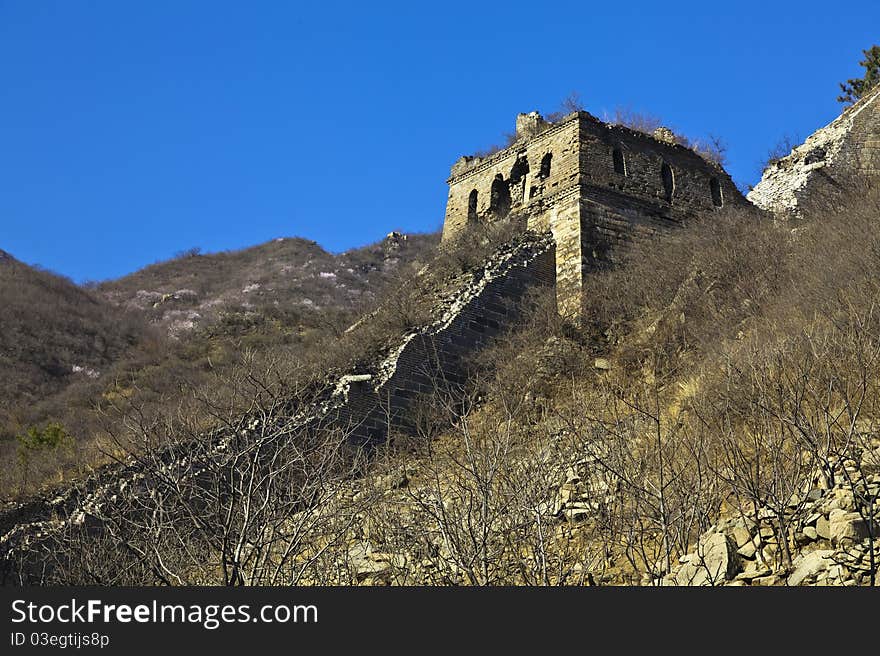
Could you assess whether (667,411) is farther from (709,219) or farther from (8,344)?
(8,344)

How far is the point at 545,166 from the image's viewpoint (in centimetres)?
1964

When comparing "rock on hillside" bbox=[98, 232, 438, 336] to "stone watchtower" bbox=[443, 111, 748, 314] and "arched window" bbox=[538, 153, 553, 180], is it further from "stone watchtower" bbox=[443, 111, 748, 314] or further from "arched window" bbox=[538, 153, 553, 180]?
"arched window" bbox=[538, 153, 553, 180]

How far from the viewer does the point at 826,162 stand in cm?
2248

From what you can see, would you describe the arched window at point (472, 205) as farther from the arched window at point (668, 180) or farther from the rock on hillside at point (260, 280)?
the rock on hillside at point (260, 280)

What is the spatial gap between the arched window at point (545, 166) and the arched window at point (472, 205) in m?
2.11

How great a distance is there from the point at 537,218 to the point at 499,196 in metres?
1.92

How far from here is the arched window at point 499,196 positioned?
67.3 ft

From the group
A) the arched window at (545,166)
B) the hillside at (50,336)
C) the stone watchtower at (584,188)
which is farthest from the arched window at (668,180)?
the hillside at (50,336)

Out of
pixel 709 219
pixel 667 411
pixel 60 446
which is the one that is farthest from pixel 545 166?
pixel 60 446

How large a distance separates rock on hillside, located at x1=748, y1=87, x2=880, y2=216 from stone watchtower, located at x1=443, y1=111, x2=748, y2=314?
167 cm

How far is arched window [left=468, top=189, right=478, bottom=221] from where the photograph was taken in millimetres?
21155

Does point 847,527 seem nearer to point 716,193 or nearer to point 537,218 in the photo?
point 537,218

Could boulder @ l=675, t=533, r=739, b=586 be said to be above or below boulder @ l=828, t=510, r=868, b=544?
below

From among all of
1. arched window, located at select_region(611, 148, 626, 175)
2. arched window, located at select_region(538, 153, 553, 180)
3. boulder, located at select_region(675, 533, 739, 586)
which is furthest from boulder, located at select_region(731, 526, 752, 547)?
arched window, located at select_region(538, 153, 553, 180)
